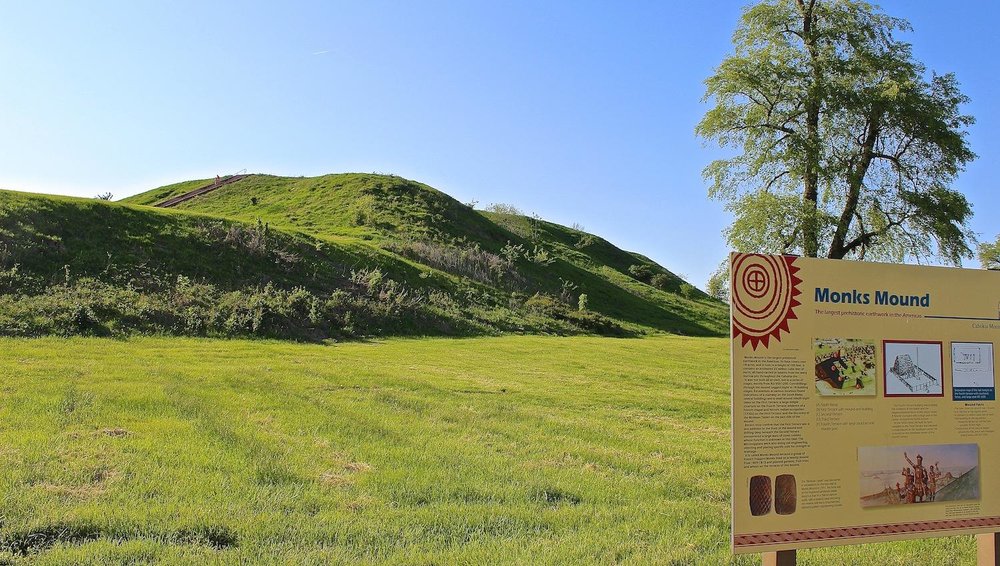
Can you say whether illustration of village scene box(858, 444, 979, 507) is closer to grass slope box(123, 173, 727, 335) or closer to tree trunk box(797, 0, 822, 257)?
tree trunk box(797, 0, 822, 257)

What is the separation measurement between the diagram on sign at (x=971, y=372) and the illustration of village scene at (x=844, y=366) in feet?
3.17

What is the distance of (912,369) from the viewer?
216 inches

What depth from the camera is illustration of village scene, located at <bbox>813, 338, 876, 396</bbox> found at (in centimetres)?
514

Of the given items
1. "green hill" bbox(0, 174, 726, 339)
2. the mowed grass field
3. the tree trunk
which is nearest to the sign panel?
the mowed grass field

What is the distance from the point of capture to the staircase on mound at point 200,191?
70775 millimetres

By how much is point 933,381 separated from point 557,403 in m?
9.18

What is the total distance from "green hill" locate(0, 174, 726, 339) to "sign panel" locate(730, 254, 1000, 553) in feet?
79.5

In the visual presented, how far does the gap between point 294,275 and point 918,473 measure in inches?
1375

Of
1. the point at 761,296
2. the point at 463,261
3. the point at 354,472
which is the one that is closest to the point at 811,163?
the point at 761,296

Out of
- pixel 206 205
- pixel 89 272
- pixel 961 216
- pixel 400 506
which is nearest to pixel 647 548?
pixel 400 506

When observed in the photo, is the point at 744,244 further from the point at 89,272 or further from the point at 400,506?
the point at 89,272

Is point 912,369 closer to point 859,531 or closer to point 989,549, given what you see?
point 859,531

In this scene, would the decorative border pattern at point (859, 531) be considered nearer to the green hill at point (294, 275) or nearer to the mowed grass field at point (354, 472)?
the mowed grass field at point (354, 472)

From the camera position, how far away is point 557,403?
1423cm
